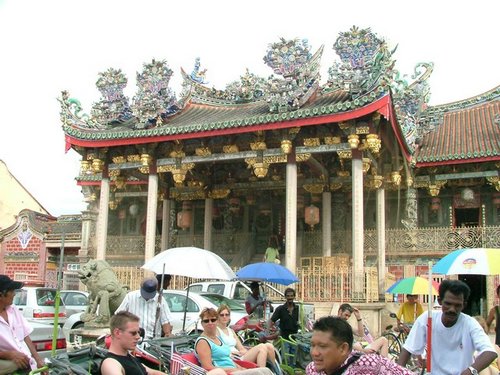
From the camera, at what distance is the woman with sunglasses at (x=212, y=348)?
644 centimetres

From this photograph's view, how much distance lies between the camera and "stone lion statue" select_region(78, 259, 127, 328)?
12.6m

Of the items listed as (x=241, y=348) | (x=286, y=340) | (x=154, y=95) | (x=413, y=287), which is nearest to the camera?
(x=241, y=348)

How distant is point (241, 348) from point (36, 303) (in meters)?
8.24

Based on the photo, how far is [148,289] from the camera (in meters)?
7.66

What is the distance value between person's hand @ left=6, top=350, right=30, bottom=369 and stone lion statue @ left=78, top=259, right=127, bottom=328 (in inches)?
289

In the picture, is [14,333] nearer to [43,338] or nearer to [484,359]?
[484,359]

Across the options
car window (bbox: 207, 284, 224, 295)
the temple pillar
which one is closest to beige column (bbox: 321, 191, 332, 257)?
the temple pillar

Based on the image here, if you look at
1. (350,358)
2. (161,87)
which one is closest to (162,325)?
(350,358)

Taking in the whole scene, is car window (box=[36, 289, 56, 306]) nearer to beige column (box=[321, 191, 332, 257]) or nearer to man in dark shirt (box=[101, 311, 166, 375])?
beige column (box=[321, 191, 332, 257])

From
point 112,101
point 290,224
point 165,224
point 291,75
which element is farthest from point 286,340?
point 165,224

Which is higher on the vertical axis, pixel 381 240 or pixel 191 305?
pixel 381 240

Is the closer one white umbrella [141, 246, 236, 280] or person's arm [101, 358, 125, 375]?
person's arm [101, 358, 125, 375]

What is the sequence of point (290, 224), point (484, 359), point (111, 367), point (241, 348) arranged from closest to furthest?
point (484, 359)
point (111, 367)
point (241, 348)
point (290, 224)

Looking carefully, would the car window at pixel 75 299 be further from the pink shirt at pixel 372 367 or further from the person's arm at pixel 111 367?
the pink shirt at pixel 372 367
